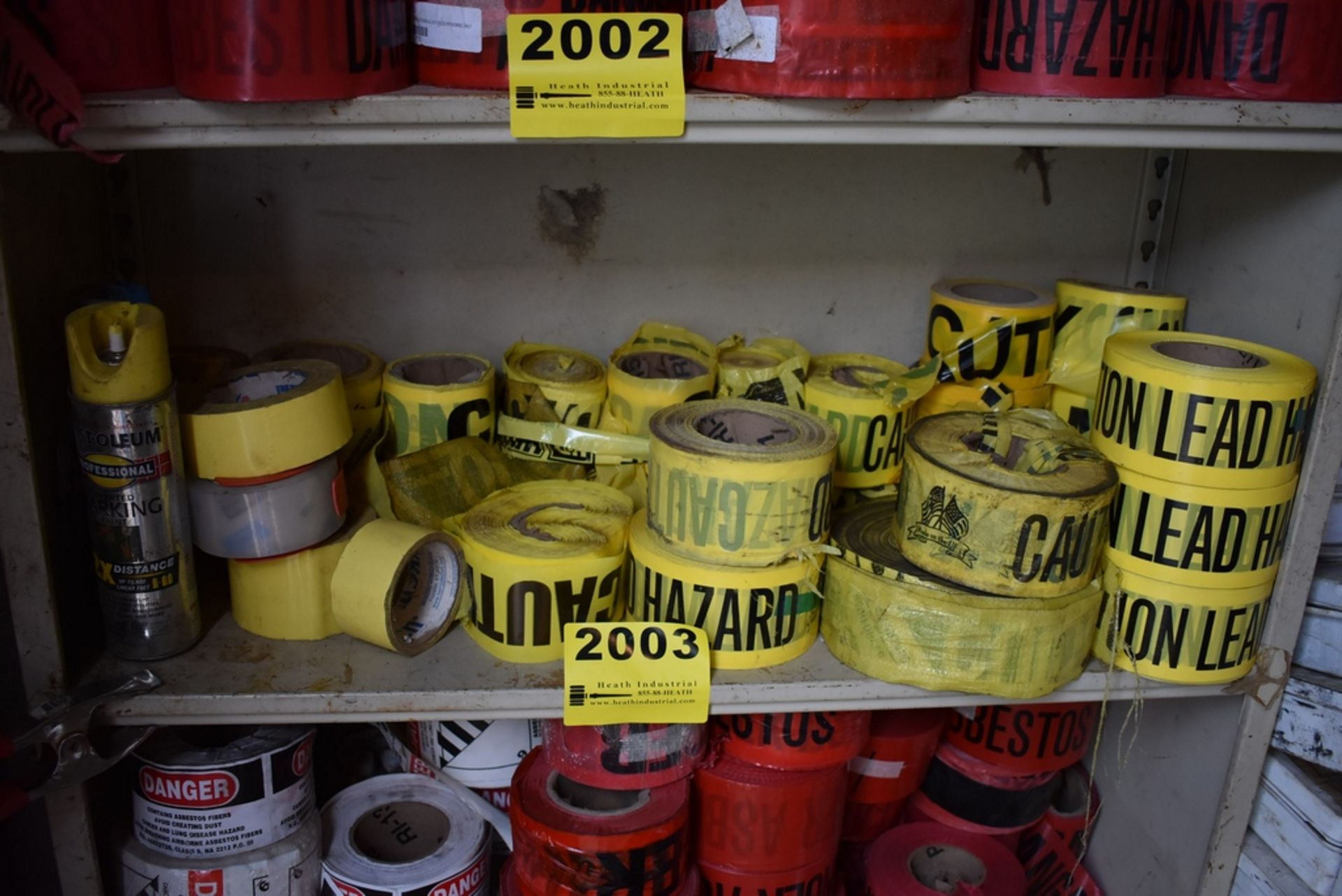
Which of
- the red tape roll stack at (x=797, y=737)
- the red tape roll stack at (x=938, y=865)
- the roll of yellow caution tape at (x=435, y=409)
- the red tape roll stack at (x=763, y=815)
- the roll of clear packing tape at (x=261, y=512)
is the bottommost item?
the red tape roll stack at (x=938, y=865)

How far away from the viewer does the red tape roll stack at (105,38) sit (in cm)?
88

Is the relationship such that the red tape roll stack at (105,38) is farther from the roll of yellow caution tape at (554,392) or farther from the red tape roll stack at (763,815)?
the red tape roll stack at (763,815)

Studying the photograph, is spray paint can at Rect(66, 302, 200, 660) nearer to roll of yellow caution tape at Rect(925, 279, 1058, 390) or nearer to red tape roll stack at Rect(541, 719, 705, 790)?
red tape roll stack at Rect(541, 719, 705, 790)

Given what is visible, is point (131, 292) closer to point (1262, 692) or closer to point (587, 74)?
point (587, 74)

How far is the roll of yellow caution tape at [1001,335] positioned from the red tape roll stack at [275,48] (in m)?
0.77

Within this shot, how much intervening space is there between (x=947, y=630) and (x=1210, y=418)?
334 millimetres

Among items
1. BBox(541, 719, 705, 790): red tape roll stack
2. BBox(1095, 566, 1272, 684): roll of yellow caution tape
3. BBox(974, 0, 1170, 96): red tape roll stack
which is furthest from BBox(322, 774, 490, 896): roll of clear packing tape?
BBox(974, 0, 1170, 96): red tape roll stack

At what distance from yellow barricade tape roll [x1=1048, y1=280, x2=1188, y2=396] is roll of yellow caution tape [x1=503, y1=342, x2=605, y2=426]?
0.59 metres

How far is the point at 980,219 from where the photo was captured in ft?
4.83

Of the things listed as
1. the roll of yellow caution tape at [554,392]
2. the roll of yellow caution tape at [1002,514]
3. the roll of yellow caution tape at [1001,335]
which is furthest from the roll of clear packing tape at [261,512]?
the roll of yellow caution tape at [1001,335]

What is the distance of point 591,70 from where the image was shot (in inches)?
36.5

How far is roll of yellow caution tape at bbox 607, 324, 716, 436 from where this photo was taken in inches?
50.5

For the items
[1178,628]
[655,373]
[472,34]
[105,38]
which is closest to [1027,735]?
[1178,628]

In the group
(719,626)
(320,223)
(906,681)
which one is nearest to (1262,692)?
(906,681)
